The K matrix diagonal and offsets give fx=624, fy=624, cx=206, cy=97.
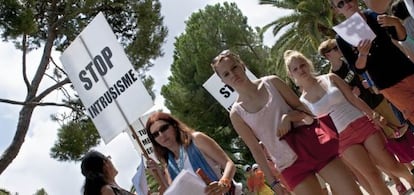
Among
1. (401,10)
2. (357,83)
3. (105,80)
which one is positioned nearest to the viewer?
(401,10)

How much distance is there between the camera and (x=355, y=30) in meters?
3.51

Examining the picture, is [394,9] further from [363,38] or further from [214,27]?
[214,27]

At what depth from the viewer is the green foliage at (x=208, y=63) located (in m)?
29.0

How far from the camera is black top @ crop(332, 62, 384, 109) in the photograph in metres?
4.81

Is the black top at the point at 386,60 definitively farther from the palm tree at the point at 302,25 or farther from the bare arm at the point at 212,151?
the palm tree at the point at 302,25

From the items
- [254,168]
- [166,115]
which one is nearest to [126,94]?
[166,115]

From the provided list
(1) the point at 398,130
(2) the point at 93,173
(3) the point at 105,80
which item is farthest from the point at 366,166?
(3) the point at 105,80

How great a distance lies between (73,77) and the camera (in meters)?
5.90

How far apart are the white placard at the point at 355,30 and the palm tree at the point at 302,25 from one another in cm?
1610

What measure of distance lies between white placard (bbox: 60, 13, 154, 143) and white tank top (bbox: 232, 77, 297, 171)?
1.79 metres

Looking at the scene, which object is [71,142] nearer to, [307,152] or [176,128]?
[176,128]

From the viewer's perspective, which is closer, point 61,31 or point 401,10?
point 401,10

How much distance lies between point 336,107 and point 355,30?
3.19 ft

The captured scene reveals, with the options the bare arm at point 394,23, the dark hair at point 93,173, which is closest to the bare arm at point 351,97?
the bare arm at point 394,23
